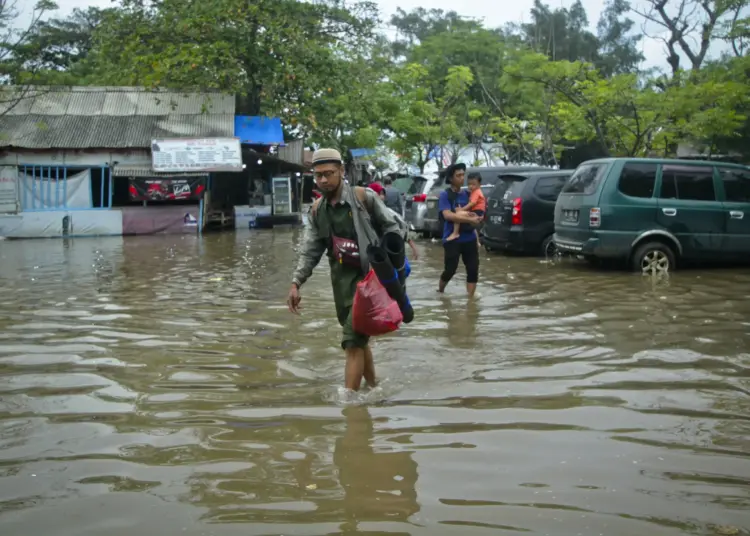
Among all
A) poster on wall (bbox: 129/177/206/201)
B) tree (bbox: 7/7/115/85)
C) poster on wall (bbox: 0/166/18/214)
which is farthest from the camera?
tree (bbox: 7/7/115/85)

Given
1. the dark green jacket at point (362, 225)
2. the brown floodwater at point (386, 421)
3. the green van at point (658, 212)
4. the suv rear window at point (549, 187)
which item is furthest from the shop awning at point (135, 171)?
the dark green jacket at point (362, 225)

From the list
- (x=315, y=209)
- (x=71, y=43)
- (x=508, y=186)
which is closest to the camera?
(x=315, y=209)

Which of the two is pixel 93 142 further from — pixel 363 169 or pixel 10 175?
pixel 363 169

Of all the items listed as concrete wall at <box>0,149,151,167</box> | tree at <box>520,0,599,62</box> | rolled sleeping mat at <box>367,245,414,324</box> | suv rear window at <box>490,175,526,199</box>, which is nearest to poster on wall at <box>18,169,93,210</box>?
concrete wall at <box>0,149,151,167</box>

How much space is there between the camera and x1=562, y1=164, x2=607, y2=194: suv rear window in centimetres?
1142

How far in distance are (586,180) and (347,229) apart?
750cm

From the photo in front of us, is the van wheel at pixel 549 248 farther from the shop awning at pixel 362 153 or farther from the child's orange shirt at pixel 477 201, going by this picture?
the shop awning at pixel 362 153

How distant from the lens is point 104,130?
24.8 m

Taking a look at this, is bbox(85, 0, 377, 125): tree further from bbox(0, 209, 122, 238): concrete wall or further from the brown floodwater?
the brown floodwater

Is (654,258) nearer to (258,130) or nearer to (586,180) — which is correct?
(586,180)

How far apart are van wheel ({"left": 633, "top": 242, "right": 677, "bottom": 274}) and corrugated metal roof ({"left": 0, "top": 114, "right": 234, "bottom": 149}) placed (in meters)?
16.4

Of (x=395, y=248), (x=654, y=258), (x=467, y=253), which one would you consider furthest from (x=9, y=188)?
(x=395, y=248)

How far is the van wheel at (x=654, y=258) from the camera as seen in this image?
37.1 feet

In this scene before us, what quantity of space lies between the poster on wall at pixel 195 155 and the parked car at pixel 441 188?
310 inches
